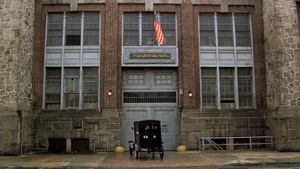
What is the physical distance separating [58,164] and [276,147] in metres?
11.9

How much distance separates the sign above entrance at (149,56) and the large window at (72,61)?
6.42 feet

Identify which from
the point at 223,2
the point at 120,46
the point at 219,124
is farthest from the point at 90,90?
the point at 223,2

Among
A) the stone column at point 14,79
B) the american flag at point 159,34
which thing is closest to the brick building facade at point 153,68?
the stone column at point 14,79

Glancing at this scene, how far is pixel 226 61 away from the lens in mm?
22562

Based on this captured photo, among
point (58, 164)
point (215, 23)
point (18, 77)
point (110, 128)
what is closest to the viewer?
point (58, 164)

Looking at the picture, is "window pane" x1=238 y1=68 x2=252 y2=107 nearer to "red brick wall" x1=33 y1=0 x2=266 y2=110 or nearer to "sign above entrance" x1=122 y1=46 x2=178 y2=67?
"red brick wall" x1=33 y1=0 x2=266 y2=110

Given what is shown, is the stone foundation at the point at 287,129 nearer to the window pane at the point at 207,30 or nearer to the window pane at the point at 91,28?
the window pane at the point at 207,30

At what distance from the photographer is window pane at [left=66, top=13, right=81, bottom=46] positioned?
2245cm

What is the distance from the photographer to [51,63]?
72.7 ft

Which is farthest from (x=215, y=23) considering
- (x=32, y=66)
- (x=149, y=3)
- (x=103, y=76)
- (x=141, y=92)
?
(x=32, y=66)

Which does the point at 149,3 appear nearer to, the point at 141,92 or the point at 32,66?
the point at 141,92

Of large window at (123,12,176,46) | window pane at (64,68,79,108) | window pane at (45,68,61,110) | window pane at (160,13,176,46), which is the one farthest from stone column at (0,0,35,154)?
window pane at (160,13,176,46)

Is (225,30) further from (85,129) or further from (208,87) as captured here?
(85,129)

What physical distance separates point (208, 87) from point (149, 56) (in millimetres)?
4148
